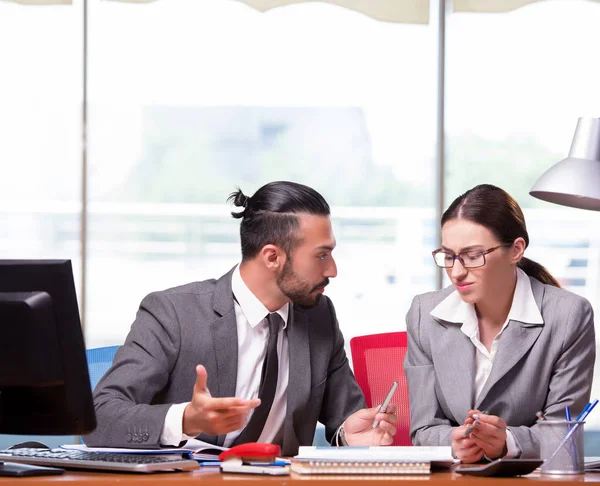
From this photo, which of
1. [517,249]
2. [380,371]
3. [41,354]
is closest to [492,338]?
[517,249]

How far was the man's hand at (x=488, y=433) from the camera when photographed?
203 centimetres

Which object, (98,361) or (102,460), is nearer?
(102,460)

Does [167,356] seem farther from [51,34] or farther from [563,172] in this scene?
[51,34]

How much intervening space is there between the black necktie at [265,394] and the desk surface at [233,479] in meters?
0.81

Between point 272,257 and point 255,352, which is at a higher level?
point 272,257

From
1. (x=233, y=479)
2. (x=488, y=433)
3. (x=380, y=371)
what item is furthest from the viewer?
(x=380, y=371)

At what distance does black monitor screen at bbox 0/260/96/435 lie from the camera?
168 centimetres

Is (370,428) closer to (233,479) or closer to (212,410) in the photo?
(212,410)

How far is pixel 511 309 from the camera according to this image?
255cm

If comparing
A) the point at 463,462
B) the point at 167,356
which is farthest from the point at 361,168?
A: the point at 463,462

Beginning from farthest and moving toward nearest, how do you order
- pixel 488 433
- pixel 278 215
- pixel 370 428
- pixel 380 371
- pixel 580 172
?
pixel 380 371 → pixel 278 215 → pixel 370 428 → pixel 580 172 → pixel 488 433

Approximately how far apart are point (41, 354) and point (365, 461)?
2.10 feet

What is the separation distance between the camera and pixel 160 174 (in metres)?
4.99

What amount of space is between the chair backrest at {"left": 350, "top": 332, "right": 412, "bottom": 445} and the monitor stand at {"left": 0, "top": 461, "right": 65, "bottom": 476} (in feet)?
4.31
